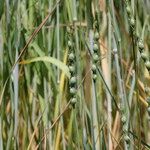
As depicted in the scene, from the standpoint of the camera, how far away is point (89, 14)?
799 mm

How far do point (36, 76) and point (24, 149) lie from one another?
0.17m

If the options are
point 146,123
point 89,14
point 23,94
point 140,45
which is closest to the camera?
point 140,45

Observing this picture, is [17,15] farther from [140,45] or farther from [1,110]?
[140,45]

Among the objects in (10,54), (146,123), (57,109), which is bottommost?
(146,123)

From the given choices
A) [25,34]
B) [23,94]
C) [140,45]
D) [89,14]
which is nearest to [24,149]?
[23,94]

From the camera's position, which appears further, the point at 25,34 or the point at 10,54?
the point at 25,34

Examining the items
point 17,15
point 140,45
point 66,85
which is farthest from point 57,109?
point 140,45

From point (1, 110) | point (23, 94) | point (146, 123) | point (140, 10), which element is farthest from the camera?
point (140, 10)

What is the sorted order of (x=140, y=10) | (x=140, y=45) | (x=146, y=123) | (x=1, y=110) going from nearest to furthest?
(x=140, y=45)
(x=1, y=110)
(x=146, y=123)
(x=140, y=10)

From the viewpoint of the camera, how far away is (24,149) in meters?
1.06

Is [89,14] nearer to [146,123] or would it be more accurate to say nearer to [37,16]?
[37,16]

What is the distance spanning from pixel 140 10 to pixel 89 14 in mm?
684

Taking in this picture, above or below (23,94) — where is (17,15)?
above

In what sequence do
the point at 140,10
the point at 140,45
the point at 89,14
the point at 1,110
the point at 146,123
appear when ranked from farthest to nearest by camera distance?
the point at 140,10 → the point at 146,123 → the point at 1,110 → the point at 89,14 → the point at 140,45
